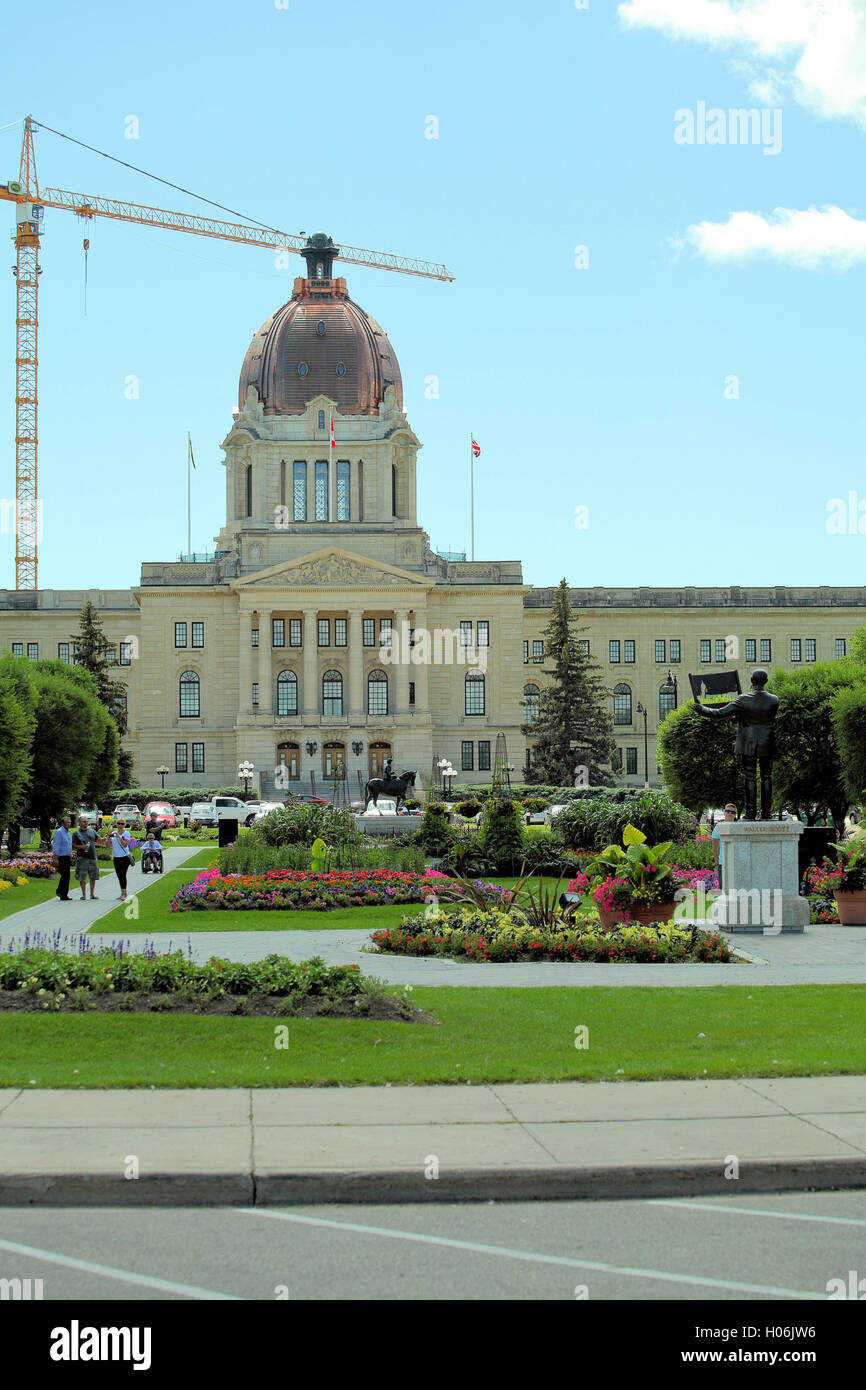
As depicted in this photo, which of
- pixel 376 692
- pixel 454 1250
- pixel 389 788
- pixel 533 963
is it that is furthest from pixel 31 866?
pixel 376 692

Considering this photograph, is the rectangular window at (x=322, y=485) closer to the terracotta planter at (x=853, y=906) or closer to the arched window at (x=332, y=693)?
the arched window at (x=332, y=693)

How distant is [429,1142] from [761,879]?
1475 centimetres

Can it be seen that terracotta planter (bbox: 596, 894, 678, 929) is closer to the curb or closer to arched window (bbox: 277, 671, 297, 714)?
the curb

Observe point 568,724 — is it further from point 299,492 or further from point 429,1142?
point 429,1142

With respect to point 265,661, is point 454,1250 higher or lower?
lower

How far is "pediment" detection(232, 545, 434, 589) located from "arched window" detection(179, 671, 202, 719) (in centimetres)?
805

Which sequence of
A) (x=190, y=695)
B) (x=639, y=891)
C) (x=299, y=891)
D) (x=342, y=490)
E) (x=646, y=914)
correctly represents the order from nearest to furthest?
(x=639, y=891), (x=646, y=914), (x=299, y=891), (x=190, y=695), (x=342, y=490)

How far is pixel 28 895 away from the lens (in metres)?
32.8

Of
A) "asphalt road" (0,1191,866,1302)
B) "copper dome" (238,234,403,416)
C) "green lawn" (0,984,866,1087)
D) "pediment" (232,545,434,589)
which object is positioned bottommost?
"asphalt road" (0,1191,866,1302)

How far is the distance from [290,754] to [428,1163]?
9273cm

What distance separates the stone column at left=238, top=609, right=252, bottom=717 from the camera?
101438mm

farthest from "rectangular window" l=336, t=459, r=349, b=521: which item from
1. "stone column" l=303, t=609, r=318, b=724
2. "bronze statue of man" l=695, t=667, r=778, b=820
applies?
"bronze statue of man" l=695, t=667, r=778, b=820
